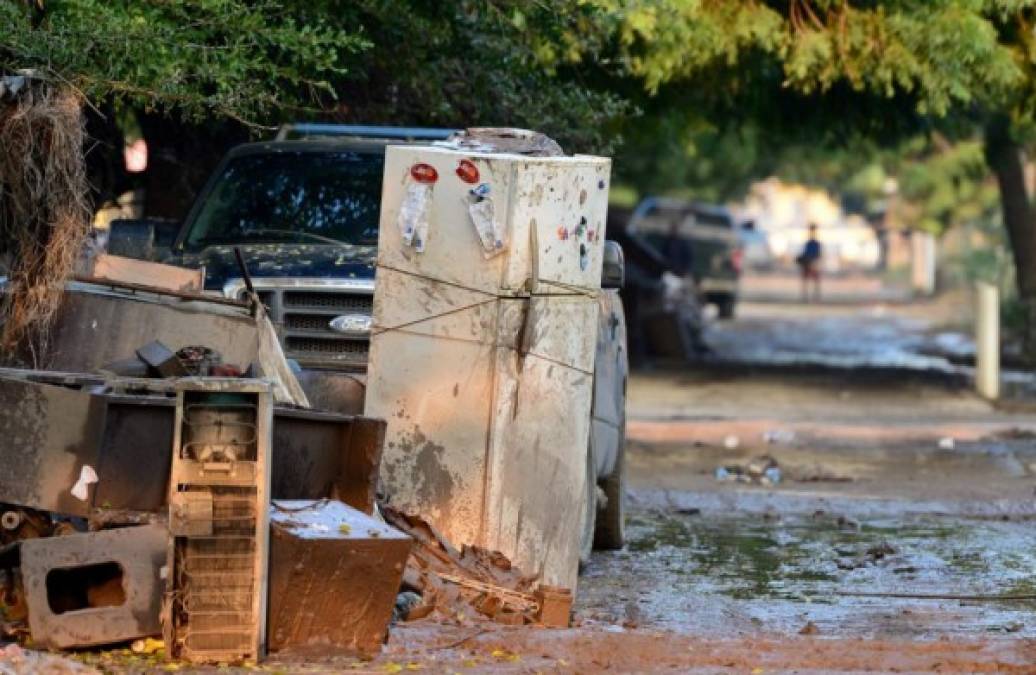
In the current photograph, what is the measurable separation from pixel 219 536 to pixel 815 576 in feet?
13.7

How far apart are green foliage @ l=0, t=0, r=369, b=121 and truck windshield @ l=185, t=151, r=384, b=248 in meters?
0.93

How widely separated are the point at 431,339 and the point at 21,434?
2041 mm

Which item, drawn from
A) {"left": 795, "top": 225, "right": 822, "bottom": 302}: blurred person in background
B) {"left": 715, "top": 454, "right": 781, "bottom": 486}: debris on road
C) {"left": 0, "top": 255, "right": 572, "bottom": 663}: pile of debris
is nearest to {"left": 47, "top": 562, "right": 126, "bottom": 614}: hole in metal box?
{"left": 0, "top": 255, "right": 572, "bottom": 663}: pile of debris

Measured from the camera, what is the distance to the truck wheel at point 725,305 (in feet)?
147

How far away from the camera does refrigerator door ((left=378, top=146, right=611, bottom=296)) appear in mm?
8812

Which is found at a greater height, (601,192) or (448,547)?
(601,192)

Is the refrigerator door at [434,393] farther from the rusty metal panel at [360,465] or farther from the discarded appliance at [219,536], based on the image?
the discarded appliance at [219,536]

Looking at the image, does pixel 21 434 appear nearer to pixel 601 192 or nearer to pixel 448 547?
pixel 448 547

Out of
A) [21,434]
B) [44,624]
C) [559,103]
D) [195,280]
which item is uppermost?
[559,103]

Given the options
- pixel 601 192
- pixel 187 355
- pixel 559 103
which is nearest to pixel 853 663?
pixel 601 192

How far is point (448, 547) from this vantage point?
884 centimetres

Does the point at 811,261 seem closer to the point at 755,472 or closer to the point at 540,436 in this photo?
the point at 755,472

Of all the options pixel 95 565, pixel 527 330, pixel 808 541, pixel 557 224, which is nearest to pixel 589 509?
pixel 527 330

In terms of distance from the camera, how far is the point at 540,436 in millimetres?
9016
